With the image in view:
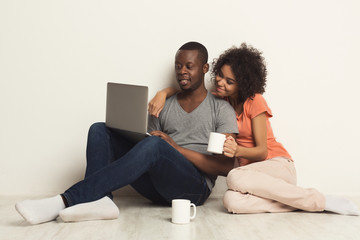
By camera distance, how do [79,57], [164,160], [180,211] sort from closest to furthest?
[180,211]
[164,160]
[79,57]

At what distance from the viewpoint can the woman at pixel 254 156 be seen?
7.39ft

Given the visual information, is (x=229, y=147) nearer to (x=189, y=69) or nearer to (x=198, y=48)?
(x=189, y=69)

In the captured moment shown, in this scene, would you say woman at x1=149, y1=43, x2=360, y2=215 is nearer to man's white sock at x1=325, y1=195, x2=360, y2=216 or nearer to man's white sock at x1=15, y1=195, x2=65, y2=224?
man's white sock at x1=325, y1=195, x2=360, y2=216

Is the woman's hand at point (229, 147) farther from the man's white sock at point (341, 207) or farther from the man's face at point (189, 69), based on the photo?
the man's white sock at point (341, 207)

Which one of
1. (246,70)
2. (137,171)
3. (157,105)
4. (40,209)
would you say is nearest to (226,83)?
(246,70)

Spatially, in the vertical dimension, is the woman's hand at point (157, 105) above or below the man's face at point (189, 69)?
below

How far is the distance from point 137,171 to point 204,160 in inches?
17.3

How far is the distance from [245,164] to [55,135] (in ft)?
3.94

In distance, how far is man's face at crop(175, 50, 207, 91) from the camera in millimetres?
2449

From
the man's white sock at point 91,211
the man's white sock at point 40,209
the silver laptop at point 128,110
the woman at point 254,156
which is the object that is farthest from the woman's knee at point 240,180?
the man's white sock at point 40,209

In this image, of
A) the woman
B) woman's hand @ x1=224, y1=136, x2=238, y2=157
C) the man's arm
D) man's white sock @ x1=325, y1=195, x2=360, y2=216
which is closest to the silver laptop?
the man's arm

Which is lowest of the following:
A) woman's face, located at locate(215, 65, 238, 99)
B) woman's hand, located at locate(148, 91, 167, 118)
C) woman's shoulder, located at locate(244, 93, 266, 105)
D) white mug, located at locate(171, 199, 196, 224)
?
white mug, located at locate(171, 199, 196, 224)

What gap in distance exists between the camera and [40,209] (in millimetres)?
1829

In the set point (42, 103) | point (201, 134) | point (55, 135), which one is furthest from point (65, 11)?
point (201, 134)
